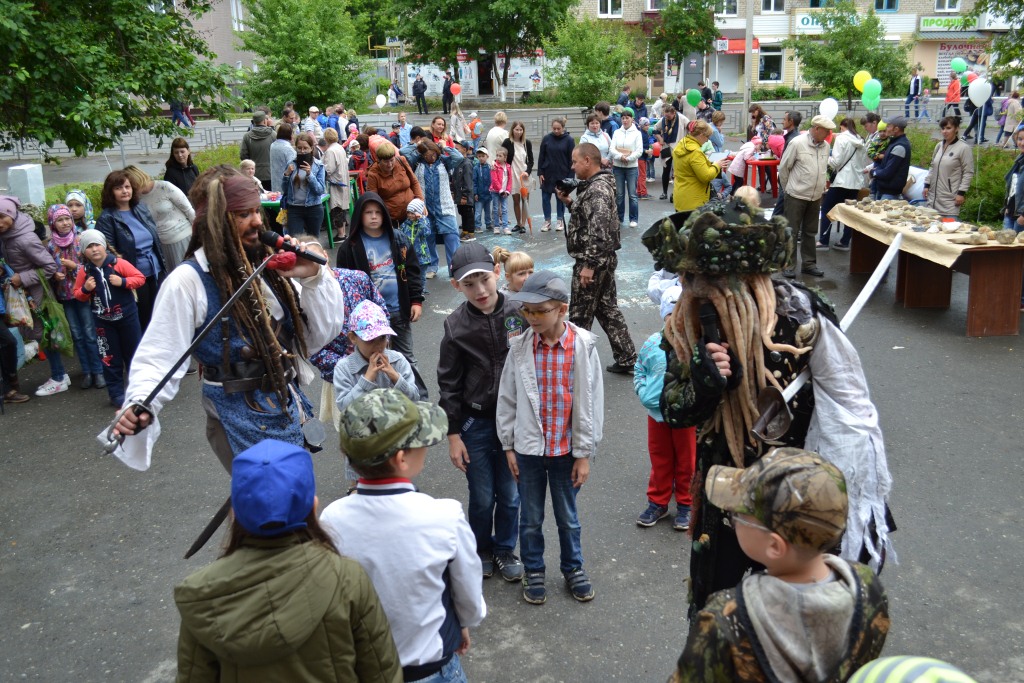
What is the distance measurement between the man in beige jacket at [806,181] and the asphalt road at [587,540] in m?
3.00

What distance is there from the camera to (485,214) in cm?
1431

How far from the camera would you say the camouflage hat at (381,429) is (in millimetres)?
2604

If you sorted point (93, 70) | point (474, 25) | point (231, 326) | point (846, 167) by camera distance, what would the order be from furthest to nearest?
point (474, 25), point (846, 167), point (93, 70), point (231, 326)

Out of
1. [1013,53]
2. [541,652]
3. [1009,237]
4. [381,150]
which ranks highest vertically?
[1013,53]

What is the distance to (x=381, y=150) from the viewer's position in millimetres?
9758

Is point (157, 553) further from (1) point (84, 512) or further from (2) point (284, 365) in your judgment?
(2) point (284, 365)

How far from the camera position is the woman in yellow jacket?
10.5 m

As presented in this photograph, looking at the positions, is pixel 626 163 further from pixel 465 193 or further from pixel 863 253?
pixel 863 253

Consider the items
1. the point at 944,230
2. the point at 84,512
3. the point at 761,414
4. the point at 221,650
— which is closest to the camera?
the point at 221,650

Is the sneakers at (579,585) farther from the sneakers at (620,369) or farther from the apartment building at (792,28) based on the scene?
the apartment building at (792,28)

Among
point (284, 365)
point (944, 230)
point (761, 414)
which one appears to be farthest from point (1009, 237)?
point (284, 365)

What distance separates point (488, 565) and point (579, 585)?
54cm

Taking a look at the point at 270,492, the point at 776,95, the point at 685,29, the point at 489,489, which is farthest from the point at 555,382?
the point at 776,95

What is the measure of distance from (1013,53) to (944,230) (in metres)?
6.41
